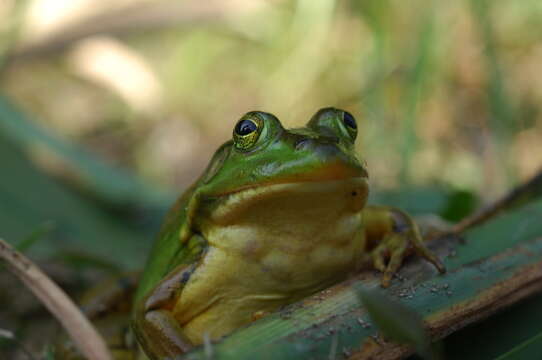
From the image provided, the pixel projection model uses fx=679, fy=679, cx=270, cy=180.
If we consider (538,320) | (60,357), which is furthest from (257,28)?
(538,320)

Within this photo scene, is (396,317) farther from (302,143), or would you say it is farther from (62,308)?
(62,308)

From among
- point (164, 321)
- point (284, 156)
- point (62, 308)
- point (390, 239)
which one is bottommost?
point (390, 239)

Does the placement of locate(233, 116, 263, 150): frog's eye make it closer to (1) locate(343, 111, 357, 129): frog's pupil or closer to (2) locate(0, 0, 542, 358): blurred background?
(1) locate(343, 111, 357, 129): frog's pupil

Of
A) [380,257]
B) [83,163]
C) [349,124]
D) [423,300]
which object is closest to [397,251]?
[380,257]

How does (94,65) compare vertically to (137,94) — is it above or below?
above

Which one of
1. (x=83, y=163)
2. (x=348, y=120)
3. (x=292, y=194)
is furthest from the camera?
(x=83, y=163)

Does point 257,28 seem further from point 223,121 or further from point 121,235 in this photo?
point 121,235

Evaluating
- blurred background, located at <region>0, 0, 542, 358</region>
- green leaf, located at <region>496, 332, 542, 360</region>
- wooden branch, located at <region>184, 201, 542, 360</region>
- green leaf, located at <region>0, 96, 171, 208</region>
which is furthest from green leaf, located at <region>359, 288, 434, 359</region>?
green leaf, located at <region>0, 96, 171, 208</region>
